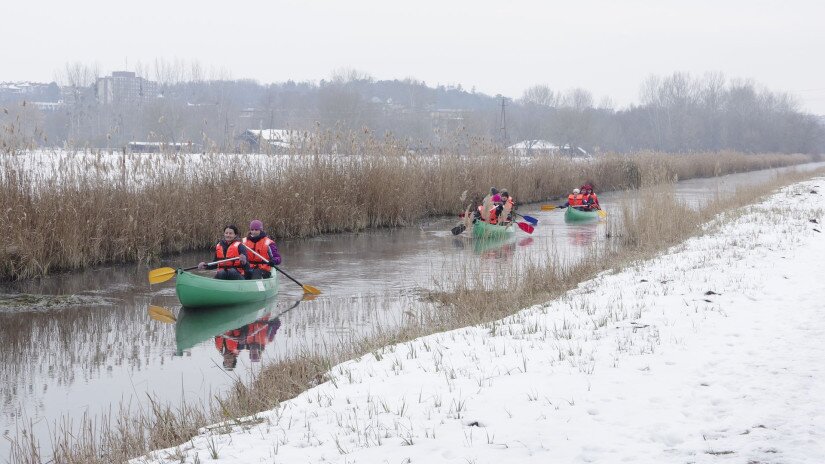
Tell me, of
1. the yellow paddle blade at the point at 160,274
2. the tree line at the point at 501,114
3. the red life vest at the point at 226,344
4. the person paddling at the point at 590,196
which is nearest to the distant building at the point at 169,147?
the yellow paddle blade at the point at 160,274

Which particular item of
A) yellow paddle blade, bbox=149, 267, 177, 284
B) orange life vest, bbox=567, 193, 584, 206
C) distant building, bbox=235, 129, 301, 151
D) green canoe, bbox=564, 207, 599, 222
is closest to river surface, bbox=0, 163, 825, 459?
yellow paddle blade, bbox=149, 267, 177, 284

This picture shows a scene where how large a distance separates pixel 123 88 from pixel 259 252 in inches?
2886

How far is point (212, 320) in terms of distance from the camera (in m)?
10.4

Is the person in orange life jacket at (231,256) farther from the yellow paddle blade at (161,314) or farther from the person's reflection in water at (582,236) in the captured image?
the person's reflection in water at (582,236)

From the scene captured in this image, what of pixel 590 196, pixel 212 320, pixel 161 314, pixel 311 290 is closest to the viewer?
pixel 212 320

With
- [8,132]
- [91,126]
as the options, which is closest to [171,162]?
[8,132]

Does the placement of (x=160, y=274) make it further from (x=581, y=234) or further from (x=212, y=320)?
(x=581, y=234)

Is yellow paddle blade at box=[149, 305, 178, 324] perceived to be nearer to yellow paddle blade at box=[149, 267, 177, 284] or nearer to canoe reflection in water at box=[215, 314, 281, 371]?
yellow paddle blade at box=[149, 267, 177, 284]

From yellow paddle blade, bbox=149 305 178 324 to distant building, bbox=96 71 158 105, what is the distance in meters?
62.6

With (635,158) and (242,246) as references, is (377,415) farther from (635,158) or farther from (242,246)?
(635,158)

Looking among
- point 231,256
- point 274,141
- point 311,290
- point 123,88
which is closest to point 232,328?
point 231,256

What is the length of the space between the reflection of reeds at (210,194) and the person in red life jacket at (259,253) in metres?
2.88

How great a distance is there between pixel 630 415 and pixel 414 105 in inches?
3621

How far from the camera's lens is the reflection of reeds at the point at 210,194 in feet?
40.9
